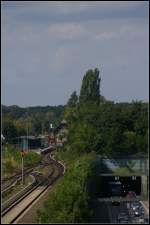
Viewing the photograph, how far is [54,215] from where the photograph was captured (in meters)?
25.7

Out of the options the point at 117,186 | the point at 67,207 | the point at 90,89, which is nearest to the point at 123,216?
the point at 67,207

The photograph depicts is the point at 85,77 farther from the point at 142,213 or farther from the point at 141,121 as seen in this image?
the point at 142,213

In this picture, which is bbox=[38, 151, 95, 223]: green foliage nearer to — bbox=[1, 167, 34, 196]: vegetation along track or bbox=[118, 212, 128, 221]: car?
bbox=[118, 212, 128, 221]: car

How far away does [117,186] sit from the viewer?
169 feet

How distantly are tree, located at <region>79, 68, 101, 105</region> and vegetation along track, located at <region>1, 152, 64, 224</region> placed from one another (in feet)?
59.8

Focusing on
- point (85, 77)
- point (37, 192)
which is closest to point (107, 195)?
point (37, 192)

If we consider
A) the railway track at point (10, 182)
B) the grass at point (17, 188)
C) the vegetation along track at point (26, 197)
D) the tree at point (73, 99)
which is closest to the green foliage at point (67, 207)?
the vegetation along track at point (26, 197)

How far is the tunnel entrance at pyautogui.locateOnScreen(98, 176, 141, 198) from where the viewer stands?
166ft

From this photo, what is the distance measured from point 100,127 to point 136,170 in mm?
22265

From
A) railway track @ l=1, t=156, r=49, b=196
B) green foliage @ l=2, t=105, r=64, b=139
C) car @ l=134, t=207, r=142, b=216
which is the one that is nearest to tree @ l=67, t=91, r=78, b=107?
green foliage @ l=2, t=105, r=64, b=139

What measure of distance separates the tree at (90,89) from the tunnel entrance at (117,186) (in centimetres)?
2676

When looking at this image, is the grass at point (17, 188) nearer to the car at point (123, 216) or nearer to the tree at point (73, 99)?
the car at point (123, 216)

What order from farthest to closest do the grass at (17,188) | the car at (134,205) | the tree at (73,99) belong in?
the tree at (73,99) < the grass at (17,188) < the car at (134,205)

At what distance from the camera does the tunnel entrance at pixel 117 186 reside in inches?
1996
